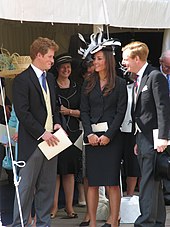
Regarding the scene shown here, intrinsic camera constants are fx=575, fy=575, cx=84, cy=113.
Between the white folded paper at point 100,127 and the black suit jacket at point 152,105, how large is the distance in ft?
1.10

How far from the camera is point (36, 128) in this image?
193 inches

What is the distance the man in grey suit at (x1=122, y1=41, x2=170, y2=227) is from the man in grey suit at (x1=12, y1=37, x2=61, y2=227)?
2.42ft

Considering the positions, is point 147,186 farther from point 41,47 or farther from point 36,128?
point 41,47

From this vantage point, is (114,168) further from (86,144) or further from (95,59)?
(95,59)

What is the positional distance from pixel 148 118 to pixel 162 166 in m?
0.43

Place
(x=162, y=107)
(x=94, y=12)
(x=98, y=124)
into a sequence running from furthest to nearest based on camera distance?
(x=94, y=12) → (x=98, y=124) → (x=162, y=107)

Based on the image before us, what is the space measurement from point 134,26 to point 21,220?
2.63 m

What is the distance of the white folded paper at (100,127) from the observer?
5.34 metres

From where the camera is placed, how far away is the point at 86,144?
17.7 ft

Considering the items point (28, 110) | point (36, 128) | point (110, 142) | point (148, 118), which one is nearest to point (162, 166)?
point (148, 118)

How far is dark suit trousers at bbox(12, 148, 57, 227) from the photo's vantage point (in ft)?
16.3

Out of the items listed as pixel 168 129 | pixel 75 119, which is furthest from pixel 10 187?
pixel 168 129

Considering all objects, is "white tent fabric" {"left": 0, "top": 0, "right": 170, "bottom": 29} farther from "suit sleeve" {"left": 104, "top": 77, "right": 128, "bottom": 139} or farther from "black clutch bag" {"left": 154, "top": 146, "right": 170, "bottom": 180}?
"black clutch bag" {"left": 154, "top": 146, "right": 170, "bottom": 180}

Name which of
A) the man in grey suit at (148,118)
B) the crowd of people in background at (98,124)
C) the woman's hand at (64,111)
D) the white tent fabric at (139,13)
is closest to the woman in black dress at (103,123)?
the crowd of people in background at (98,124)
